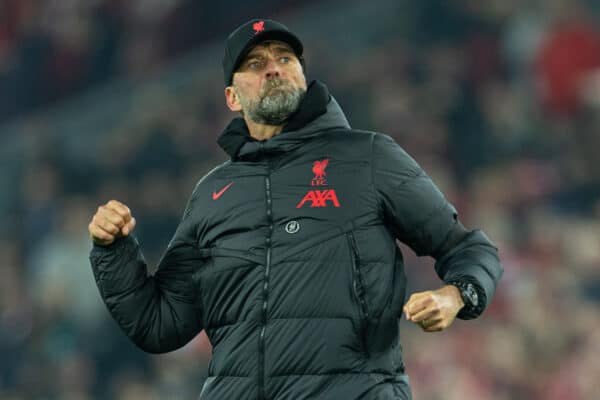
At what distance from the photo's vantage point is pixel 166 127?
8945 millimetres

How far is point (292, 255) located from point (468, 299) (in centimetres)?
43

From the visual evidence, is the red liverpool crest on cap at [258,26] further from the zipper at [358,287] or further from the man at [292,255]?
the zipper at [358,287]

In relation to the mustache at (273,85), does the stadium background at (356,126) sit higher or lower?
lower

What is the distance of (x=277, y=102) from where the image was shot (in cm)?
310

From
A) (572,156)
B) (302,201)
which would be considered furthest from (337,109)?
(572,156)

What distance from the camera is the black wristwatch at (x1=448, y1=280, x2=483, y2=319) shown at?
2774 mm

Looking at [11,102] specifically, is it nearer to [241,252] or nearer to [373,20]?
[373,20]

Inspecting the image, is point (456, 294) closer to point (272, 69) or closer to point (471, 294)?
point (471, 294)

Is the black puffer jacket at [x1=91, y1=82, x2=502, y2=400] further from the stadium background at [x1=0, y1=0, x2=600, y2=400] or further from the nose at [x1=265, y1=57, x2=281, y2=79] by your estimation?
the stadium background at [x1=0, y1=0, x2=600, y2=400]

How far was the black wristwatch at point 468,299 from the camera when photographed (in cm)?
277

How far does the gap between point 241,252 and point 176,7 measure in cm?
744

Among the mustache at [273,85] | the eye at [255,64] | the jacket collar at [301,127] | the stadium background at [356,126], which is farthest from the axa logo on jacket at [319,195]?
the stadium background at [356,126]

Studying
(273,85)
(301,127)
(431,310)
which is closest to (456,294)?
(431,310)

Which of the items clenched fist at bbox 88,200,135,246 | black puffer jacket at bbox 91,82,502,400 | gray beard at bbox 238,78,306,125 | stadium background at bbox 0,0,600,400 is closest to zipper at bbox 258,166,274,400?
black puffer jacket at bbox 91,82,502,400
